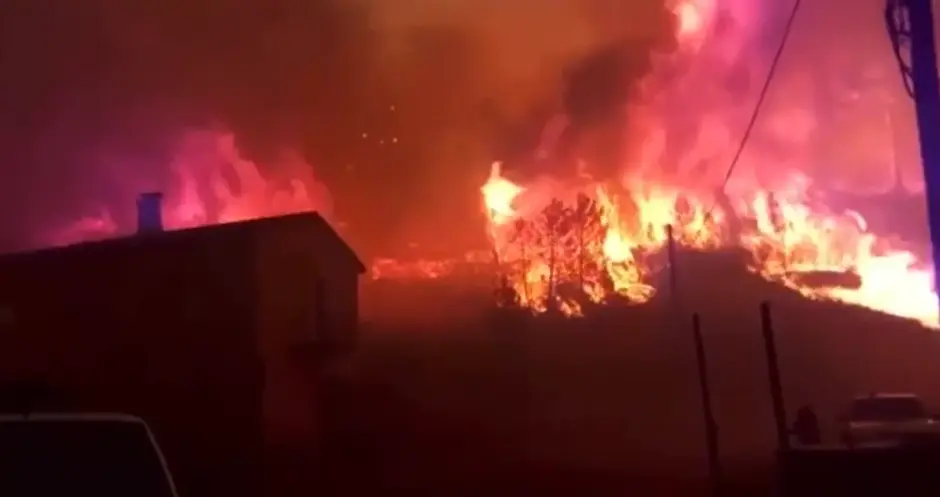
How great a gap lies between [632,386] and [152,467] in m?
39.6

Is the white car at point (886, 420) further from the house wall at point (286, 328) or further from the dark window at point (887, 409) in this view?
the house wall at point (286, 328)

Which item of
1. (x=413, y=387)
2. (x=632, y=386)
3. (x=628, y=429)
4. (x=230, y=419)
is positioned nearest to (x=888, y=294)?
(x=632, y=386)

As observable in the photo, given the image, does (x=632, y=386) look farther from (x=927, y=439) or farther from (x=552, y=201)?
(x=927, y=439)

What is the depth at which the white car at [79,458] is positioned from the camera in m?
4.77

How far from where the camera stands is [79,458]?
16.0 ft

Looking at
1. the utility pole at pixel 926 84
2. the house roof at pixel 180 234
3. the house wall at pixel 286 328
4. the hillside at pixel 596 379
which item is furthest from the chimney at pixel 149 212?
the utility pole at pixel 926 84

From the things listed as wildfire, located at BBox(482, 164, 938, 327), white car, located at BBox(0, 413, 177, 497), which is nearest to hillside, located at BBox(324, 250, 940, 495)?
wildfire, located at BBox(482, 164, 938, 327)

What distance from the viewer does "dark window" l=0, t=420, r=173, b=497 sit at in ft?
15.6

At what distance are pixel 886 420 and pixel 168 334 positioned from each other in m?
15.3

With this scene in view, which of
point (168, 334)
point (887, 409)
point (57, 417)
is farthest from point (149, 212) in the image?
point (57, 417)

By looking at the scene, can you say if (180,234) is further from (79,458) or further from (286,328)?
(79,458)

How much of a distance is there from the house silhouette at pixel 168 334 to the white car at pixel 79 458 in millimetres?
19049

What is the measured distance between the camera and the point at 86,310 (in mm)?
23859

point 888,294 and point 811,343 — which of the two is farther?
point 811,343
